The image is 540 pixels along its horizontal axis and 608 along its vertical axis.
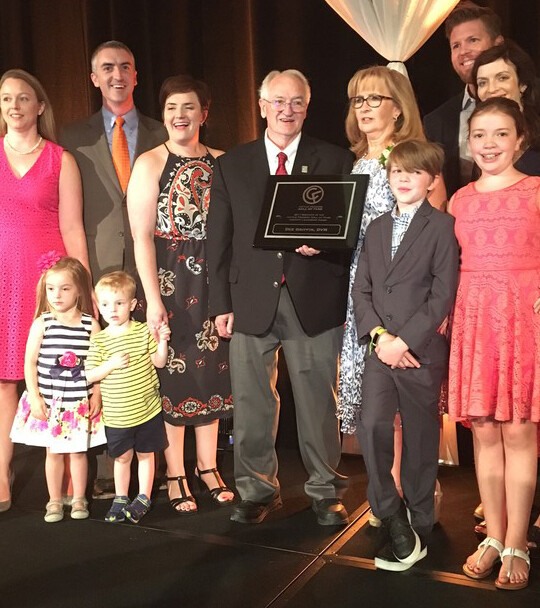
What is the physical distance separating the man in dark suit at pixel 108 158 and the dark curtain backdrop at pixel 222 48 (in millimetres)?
922

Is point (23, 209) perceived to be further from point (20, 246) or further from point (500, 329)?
point (500, 329)

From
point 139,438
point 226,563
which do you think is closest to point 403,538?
point 226,563

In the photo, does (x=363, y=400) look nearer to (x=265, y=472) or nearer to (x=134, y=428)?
(x=265, y=472)

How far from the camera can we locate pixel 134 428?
3.65 metres

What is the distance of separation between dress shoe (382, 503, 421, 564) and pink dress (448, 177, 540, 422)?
1.63 ft

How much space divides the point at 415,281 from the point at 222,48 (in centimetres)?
243

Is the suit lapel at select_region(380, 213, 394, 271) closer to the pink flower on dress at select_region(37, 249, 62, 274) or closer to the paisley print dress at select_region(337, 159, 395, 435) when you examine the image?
the paisley print dress at select_region(337, 159, 395, 435)

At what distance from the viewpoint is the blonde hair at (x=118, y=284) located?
3.56m

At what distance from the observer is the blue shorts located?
363 cm

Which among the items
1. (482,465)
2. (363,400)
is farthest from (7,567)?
(482,465)

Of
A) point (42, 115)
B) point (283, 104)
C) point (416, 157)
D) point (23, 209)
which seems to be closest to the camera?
point (416, 157)

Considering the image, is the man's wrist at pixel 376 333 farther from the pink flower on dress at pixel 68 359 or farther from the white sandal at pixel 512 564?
the pink flower on dress at pixel 68 359

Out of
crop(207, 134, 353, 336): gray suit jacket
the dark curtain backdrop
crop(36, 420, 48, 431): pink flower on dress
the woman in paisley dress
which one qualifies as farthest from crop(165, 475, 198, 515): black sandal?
the dark curtain backdrop

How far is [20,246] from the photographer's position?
147 inches
